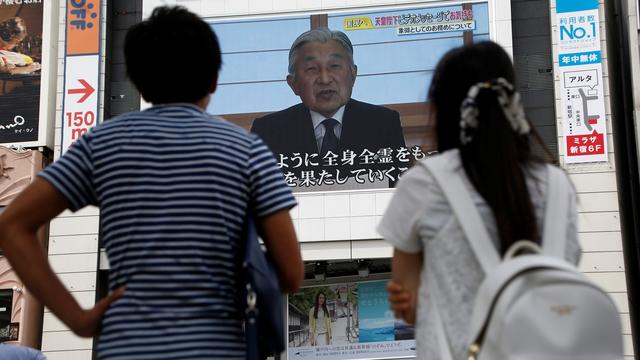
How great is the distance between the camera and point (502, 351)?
179 cm

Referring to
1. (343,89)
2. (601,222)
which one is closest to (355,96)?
(343,89)

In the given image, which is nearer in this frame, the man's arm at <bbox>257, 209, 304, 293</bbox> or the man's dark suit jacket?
the man's arm at <bbox>257, 209, 304, 293</bbox>

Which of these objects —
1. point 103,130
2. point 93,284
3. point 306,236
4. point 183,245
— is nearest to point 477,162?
point 183,245

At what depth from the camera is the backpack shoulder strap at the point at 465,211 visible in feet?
6.33

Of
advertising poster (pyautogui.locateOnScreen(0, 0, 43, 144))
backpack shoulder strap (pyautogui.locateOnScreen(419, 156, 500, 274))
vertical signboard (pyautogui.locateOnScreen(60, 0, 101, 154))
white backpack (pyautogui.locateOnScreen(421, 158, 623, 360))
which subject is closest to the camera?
white backpack (pyautogui.locateOnScreen(421, 158, 623, 360))

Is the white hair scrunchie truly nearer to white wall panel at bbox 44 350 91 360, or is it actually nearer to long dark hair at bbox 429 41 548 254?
long dark hair at bbox 429 41 548 254

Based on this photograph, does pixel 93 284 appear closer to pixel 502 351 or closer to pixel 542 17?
pixel 542 17

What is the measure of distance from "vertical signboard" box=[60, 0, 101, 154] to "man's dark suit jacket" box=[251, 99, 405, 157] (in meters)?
3.54

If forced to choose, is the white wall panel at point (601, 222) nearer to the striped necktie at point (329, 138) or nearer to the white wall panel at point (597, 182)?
the white wall panel at point (597, 182)

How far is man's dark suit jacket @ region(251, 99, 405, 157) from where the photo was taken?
16219 millimetres

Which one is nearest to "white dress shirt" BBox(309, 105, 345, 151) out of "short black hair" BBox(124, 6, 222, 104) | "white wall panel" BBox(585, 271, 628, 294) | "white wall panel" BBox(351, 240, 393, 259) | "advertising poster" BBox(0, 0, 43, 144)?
"white wall panel" BBox(351, 240, 393, 259)

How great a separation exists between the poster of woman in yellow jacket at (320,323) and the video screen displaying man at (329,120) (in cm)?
254

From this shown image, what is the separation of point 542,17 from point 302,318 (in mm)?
7892

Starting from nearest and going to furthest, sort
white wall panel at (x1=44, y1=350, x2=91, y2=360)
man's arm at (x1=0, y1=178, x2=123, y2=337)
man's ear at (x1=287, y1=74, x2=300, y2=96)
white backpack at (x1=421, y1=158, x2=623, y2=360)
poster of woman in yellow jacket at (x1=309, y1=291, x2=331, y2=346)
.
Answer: white backpack at (x1=421, y1=158, x2=623, y2=360)
man's arm at (x1=0, y1=178, x2=123, y2=337)
white wall panel at (x1=44, y1=350, x2=91, y2=360)
poster of woman in yellow jacket at (x1=309, y1=291, x2=331, y2=346)
man's ear at (x1=287, y1=74, x2=300, y2=96)
